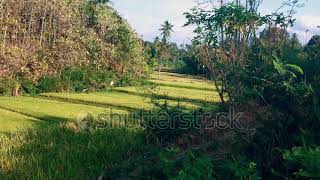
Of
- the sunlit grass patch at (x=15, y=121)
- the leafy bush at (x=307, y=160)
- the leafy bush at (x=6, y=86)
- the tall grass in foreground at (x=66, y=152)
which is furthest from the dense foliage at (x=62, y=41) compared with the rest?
the leafy bush at (x=307, y=160)

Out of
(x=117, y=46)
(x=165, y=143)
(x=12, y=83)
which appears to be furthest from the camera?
(x=117, y=46)

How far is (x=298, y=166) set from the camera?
3104mm

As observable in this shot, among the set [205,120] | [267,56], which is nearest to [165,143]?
[205,120]

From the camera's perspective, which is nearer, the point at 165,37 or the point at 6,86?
the point at 6,86

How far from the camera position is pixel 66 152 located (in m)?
5.75

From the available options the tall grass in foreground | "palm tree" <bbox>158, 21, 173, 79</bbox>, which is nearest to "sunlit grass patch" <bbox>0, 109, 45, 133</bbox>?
the tall grass in foreground

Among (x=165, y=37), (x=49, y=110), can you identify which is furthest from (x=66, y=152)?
(x=165, y=37)

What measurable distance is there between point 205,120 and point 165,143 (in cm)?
82

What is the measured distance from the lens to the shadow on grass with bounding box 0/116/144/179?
5.23 metres

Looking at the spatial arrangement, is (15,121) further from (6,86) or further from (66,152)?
(6,86)

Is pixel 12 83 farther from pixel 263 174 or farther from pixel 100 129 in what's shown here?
pixel 263 174

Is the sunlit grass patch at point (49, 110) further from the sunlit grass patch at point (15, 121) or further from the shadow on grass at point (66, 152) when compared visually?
the shadow on grass at point (66, 152)

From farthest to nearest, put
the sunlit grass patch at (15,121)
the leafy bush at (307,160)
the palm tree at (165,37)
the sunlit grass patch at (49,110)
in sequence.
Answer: the palm tree at (165,37) → the sunlit grass patch at (49,110) → the sunlit grass patch at (15,121) → the leafy bush at (307,160)

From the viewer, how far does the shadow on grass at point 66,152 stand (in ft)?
17.2
